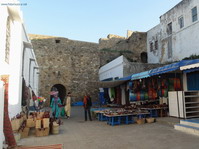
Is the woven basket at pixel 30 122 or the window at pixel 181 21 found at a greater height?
the window at pixel 181 21

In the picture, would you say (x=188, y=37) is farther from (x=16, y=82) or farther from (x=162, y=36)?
(x=16, y=82)

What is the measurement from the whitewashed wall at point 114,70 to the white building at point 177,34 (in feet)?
15.1

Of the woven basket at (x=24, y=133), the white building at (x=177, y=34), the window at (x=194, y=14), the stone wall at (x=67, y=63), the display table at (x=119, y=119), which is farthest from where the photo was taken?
the stone wall at (x=67, y=63)

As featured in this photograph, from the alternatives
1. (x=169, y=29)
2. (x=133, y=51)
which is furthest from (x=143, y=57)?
(x=169, y=29)

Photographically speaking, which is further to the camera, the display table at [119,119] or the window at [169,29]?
the window at [169,29]

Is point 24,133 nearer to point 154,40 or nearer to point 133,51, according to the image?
point 154,40

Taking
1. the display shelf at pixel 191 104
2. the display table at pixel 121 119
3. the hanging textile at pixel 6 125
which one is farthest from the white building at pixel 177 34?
the hanging textile at pixel 6 125

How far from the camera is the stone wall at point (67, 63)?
18.6 metres

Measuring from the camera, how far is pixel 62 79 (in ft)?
62.7

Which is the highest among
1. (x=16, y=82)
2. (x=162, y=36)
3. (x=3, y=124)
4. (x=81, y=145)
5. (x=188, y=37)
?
(x=162, y=36)

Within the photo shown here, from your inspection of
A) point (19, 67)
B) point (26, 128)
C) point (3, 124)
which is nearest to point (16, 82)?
point (19, 67)

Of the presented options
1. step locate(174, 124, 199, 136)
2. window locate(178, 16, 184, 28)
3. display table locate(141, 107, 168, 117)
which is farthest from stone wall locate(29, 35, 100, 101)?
step locate(174, 124, 199, 136)

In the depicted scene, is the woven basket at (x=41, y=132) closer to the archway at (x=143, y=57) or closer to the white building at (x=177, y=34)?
the white building at (x=177, y=34)

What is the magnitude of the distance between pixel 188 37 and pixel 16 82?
39.8ft
